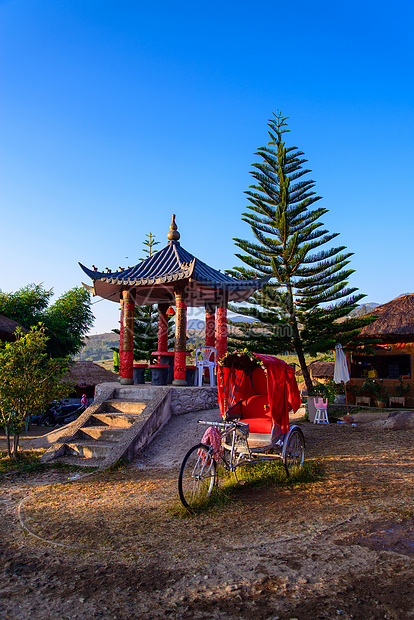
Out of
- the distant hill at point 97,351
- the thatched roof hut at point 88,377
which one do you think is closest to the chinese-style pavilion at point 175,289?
the thatched roof hut at point 88,377

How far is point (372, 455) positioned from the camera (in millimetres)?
6434

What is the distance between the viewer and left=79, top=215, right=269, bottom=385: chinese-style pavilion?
8.47 meters

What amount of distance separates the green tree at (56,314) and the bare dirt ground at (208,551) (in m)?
13.1

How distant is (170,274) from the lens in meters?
8.27

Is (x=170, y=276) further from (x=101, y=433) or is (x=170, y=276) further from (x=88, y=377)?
(x=88, y=377)

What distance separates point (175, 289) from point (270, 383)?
4018 mm

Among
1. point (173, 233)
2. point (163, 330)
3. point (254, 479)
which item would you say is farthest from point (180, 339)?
point (254, 479)

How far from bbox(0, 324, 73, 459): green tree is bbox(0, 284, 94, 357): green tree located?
428 inches

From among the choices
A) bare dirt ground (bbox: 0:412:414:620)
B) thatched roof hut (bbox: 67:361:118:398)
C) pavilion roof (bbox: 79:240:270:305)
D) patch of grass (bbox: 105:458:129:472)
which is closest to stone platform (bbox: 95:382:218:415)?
patch of grass (bbox: 105:458:129:472)

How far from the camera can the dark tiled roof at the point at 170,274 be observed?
8.21m

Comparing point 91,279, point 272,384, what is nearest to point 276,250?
point 91,279

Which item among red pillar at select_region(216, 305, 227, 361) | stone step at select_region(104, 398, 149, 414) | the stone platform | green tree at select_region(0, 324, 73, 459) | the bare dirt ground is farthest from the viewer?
red pillar at select_region(216, 305, 227, 361)

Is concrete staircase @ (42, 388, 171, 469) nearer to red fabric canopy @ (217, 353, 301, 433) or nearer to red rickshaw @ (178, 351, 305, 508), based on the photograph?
red rickshaw @ (178, 351, 305, 508)

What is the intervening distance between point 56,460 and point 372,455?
16.1 feet
